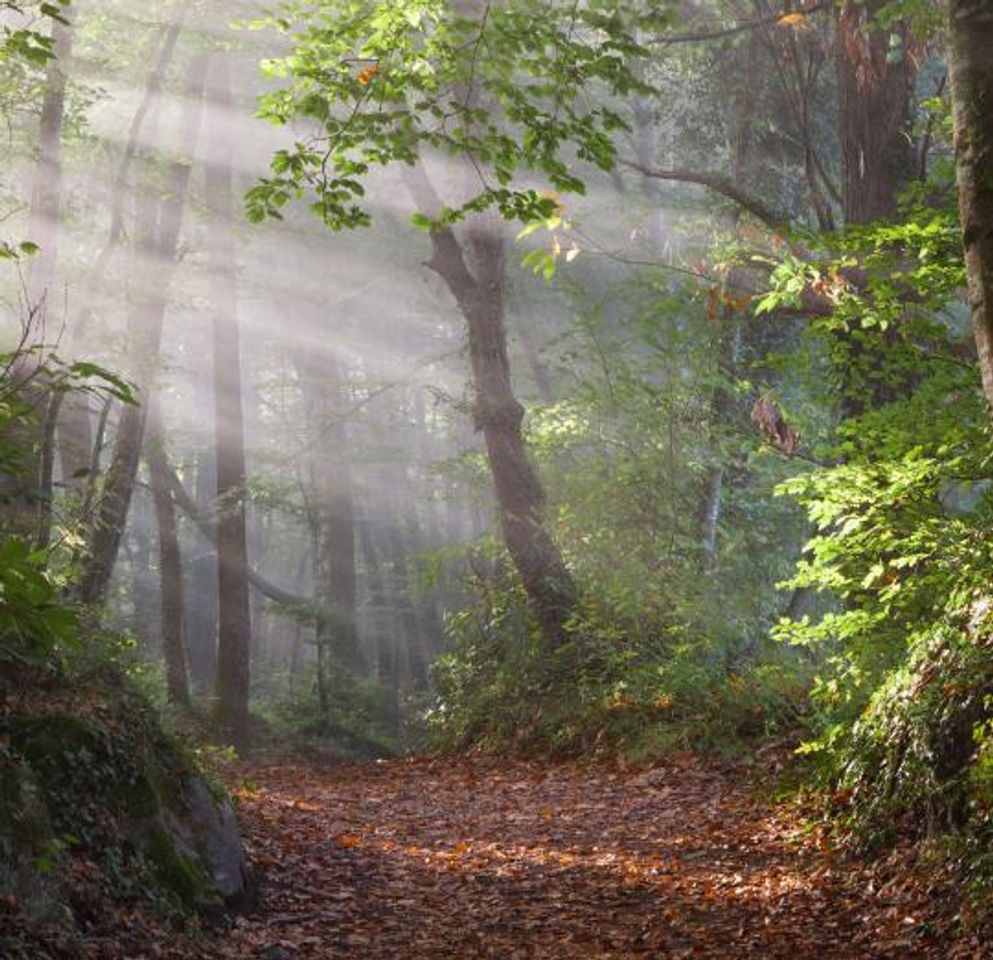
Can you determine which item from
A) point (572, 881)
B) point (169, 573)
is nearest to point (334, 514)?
point (169, 573)

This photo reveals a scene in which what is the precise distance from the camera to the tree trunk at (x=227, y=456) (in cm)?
1847

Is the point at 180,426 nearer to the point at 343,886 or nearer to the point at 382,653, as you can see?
the point at 382,653

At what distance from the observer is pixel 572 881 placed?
7.79 meters

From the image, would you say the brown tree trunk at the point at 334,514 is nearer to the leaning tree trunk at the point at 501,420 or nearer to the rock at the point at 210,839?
the leaning tree trunk at the point at 501,420

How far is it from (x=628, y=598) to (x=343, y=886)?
6.73 m

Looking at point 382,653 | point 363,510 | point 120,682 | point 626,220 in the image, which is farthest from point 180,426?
point 120,682

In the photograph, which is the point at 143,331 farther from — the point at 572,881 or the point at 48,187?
the point at 572,881

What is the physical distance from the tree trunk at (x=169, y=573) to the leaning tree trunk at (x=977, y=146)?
1703 centimetres

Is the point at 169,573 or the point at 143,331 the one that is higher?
the point at 143,331

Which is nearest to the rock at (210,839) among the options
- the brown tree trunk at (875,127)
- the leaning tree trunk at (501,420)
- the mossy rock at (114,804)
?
the mossy rock at (114,804)

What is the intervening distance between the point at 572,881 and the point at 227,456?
1319cm

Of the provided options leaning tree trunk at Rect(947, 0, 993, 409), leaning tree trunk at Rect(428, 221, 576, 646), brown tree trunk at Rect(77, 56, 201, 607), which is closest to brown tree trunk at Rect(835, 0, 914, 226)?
leaning tree trunk at Rect(428, 221, 576, 646)

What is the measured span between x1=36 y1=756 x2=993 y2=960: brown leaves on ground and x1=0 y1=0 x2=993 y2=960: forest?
0.14ft

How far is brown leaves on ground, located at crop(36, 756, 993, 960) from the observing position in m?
6.08
